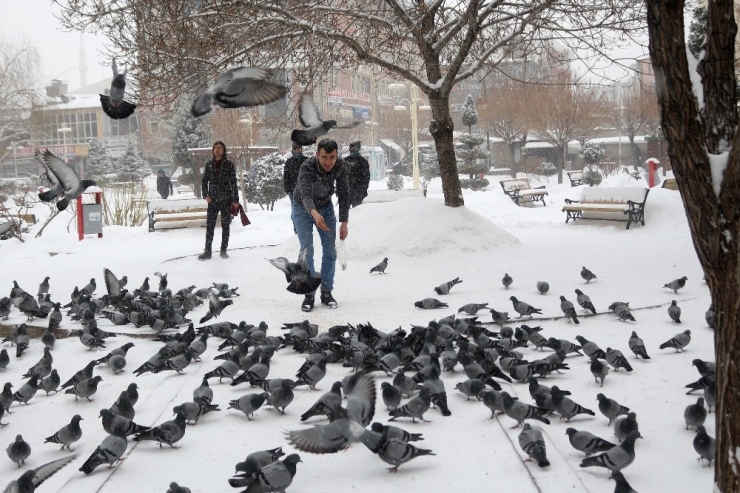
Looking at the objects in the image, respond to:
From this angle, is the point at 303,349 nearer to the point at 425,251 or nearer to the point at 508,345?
the point at 508,345

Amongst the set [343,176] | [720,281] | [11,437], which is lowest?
[11,437]

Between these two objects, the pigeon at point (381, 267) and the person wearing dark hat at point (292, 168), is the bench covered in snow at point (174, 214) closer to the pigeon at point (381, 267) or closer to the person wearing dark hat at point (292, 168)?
the person wearing dark hat at point (292, 168)

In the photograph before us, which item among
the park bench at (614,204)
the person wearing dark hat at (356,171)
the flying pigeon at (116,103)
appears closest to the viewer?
the flying pigeon at (116,103)

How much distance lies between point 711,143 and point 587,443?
5.32 feet

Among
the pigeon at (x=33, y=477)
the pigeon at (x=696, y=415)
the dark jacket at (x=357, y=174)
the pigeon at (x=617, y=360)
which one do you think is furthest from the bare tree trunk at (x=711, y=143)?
the dark jacket at (x=357, y=174)

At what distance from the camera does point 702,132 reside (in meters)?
2.59

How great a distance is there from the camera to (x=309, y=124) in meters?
6.59

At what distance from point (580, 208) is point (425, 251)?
24.1 ft

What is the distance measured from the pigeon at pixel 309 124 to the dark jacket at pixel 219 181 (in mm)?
4370

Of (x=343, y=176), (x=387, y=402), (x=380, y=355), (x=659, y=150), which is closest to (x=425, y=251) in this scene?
(x=343, y=176)

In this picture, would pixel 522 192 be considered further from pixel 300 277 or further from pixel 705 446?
pixel 705 446

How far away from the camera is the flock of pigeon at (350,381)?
3355 millimetres

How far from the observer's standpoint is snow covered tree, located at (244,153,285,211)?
25.3 meters

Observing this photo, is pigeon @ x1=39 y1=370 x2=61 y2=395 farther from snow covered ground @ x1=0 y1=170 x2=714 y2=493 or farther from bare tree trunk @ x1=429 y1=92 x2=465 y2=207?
bare tree trunk @ x1=429 y1=92 x2=465 y2=207
